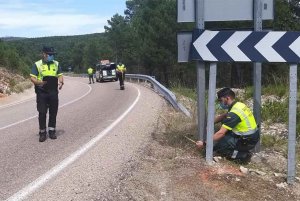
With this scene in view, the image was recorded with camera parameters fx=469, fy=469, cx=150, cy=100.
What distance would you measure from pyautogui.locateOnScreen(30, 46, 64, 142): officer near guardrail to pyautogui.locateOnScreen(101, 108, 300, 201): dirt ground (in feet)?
8.49

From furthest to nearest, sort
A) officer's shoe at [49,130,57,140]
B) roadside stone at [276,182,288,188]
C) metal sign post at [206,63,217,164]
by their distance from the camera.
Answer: officer's shoe at [49,130,57,140], metal sign post at [206,63,217,164], roadside stone at [276,182,288,188]

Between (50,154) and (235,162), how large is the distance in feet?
10.4

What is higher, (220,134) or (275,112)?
(220,134)

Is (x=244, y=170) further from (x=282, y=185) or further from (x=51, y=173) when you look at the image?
(x=51, y=173)

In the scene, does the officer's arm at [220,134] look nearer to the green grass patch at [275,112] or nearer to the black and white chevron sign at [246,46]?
the black and white chevron sign at [246,46]

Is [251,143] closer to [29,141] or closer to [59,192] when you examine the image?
[59,192]

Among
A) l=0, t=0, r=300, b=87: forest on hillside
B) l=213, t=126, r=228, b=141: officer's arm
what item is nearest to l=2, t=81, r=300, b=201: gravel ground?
l=213, t=126, r=228, b=141: officer's arm

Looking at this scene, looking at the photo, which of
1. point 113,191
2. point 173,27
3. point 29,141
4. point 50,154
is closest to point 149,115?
point 29,141

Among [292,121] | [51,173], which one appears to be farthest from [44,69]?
[292,121]

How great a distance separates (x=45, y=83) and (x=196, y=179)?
175 inches

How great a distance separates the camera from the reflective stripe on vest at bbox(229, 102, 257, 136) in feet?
22.9

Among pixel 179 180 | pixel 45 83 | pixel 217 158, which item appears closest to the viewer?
pixel 179 180

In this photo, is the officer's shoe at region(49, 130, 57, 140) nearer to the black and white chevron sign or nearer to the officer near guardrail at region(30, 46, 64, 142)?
the officer near guardrail at region(30, 46, 64, 142)

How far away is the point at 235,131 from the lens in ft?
23.4
